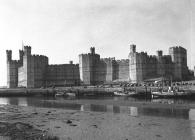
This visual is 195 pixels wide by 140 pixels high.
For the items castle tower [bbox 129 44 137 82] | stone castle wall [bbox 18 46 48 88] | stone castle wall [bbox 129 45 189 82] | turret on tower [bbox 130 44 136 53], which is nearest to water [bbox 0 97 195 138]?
stone castle wall [bbox 129 45 189 82]

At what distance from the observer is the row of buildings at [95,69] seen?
127812 mm

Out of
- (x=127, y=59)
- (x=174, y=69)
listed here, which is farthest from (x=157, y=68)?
(x=127, y=59)

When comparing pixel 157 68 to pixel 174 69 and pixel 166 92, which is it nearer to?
pixel 174 69

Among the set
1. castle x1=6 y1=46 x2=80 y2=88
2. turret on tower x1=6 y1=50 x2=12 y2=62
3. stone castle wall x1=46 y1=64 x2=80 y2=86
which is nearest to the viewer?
castle x1=6 y1=46 x2=80 y2=88

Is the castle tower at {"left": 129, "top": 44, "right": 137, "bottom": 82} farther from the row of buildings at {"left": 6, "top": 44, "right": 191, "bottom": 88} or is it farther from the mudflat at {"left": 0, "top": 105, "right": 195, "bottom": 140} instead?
the mudflat at {"left": 0, "top": 105, "right": 195, "bottom": 140}

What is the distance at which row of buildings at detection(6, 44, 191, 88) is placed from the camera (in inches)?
5032

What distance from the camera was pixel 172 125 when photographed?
30.2 meters

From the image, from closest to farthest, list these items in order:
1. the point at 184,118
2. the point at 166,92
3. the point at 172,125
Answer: the point at 172,125 < the point at 184,118 < the point at 166,92

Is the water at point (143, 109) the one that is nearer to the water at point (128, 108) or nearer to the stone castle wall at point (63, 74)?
the water at point (128, 108)

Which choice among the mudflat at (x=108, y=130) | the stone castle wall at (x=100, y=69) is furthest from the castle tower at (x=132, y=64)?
the mudflat at (x=108, y=130)

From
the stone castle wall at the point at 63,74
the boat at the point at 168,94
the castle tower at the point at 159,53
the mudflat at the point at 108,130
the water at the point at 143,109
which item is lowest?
the mudflat at the point at 108,130

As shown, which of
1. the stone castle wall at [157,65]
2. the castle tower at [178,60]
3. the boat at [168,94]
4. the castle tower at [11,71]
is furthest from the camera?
the castle tower at [11,71]

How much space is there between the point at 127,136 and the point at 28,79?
4881 inches

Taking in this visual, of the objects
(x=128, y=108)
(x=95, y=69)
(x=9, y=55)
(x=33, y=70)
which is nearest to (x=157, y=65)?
(x=95, y=69)
